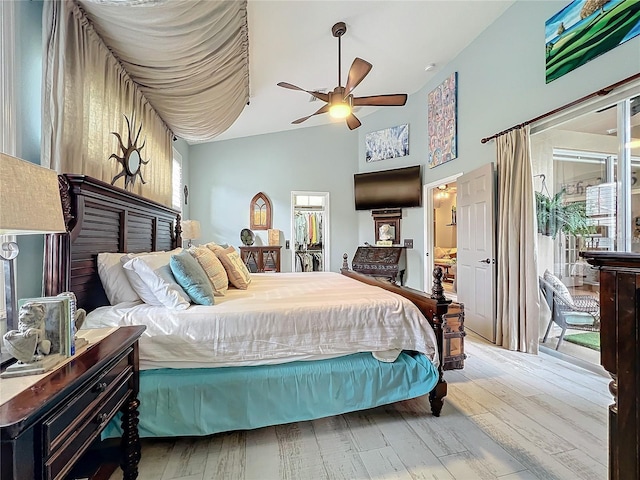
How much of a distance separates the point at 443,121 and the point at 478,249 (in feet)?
6.92

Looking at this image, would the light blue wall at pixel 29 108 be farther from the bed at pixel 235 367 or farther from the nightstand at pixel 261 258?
the nightstand at pixel 261 258

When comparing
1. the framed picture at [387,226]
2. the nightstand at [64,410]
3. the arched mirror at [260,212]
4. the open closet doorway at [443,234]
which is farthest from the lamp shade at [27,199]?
the framed picture at [387,226]

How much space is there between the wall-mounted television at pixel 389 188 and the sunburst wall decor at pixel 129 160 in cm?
402

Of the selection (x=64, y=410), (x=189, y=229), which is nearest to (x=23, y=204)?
(x=64, y=410)

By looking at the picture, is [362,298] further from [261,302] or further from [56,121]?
[56,121]

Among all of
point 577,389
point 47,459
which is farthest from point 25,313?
point 577,389

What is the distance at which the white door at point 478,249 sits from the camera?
11.7ft

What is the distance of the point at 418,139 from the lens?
539 centimetres

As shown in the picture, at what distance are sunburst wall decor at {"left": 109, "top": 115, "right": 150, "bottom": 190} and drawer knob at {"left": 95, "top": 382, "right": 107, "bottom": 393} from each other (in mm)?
1751

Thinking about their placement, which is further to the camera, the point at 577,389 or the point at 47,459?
the point at 577,389

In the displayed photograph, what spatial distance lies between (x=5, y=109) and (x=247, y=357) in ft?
5.68

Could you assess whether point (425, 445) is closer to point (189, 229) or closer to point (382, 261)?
point (189, 229)

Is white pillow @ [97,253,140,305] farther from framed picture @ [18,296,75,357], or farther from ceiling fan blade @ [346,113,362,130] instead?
ceiling fan blade @ [346,113,362,130]

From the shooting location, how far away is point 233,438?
5.98ft
